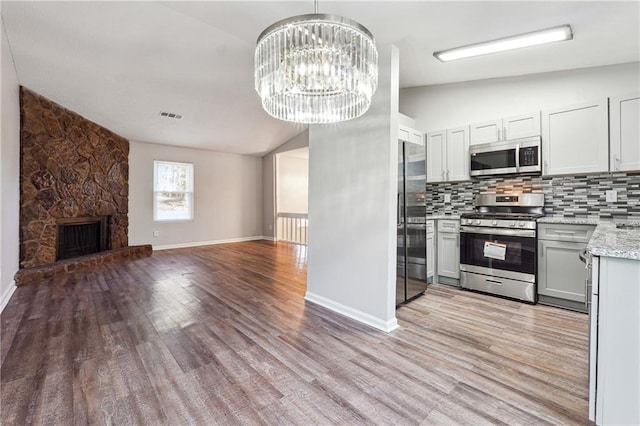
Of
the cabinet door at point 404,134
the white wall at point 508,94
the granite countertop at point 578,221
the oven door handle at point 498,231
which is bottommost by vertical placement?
the oven door handle at point 498,231

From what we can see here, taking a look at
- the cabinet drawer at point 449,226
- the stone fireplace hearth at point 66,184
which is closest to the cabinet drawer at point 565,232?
the cabinet drawer at point 449,226

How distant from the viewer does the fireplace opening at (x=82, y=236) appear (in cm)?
486

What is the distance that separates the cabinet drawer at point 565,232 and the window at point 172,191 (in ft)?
22.6

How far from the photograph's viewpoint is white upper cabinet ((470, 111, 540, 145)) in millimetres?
3268

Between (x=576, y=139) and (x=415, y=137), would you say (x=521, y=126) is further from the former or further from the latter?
(x=415, y=137)

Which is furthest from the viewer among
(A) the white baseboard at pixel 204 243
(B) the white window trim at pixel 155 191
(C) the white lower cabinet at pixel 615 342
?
(A) the white baseboard at pixel 204 243

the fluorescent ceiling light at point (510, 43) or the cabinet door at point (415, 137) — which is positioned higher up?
the fluorescent ceiling light at point (510, 43)

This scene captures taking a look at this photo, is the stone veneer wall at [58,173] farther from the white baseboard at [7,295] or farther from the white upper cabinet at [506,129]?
the white upper cabinet at [506,129]

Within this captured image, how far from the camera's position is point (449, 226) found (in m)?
3.74

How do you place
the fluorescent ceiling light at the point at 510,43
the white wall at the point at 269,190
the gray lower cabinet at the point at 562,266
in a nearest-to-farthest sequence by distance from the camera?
the fluorescent ceiling light at the point at 510,43, the gray lower cabinet at the point at 562,266, the white wall at the point at 269,190

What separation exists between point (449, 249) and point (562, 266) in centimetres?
113

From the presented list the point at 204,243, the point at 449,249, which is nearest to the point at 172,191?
the point at 204,243

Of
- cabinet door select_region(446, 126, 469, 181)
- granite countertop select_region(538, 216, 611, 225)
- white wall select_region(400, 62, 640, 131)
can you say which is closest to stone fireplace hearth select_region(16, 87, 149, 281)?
white wall select_region(400, 62, 640, 131)

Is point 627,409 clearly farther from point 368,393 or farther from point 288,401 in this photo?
point 288,401
